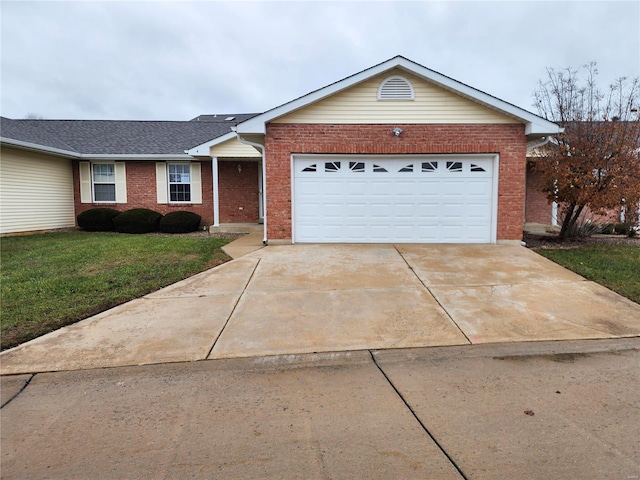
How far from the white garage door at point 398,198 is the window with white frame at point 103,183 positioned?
34.5ft

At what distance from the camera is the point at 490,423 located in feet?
9.99

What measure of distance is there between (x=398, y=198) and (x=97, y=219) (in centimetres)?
1204

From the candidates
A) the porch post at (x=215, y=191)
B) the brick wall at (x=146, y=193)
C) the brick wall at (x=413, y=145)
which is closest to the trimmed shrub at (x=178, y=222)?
the porch post at (x=215, y=191)

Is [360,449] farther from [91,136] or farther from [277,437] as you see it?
[91,136]

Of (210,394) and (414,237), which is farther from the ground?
(414,237)

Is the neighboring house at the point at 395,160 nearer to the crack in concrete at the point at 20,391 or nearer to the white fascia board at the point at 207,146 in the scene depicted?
the white fascia board at the point at 207,146

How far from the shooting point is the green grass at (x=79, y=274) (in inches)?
220

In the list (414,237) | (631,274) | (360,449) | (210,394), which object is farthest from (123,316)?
(631,274)

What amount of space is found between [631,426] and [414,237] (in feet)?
26.0

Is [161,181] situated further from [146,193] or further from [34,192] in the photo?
[34,192]

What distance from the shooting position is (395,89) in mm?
10414

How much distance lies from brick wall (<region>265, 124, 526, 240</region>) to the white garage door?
283mm

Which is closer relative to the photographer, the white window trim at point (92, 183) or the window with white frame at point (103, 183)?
the white window trim at point (92, 183)

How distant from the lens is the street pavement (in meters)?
2.59
